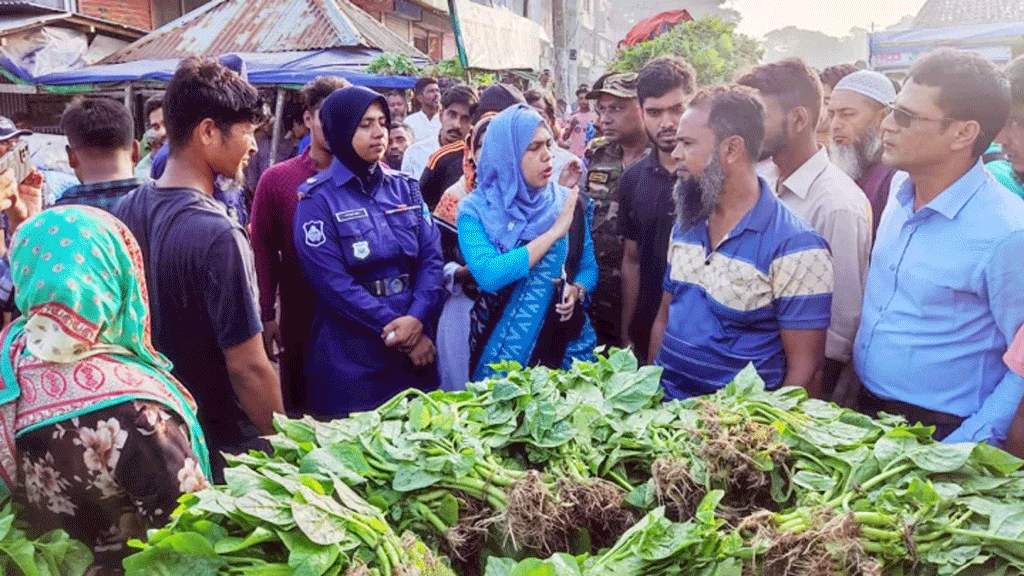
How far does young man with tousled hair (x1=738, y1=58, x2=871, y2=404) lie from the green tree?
5.11 metres

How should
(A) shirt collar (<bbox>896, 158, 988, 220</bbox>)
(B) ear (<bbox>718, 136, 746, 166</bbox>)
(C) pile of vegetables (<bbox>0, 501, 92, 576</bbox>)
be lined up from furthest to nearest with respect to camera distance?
1. (B) ear (<bbox>718, 136, 746, 166</bbox>)
2. (A) shirt collar (<bbox>896, 158, 988, 220</bbox>)
3. (C) pile of vegetables (<bbox>0, 501, 92, 576</bbox>)

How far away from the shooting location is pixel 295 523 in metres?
1.44

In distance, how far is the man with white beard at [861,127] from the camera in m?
3.77

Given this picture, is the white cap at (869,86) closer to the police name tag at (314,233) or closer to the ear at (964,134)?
the ear at (964,134)

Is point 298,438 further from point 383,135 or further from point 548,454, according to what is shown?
point 383,135

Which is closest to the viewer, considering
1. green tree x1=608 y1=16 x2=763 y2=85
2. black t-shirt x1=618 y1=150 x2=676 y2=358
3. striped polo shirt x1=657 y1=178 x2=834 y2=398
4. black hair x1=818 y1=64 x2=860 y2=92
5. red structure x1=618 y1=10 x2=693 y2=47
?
striped polo shirt x1=657 y1=178 x2=834 y2=398

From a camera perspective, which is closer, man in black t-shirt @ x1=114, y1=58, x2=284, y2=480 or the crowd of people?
the crowd of people

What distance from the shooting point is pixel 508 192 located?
3396mm

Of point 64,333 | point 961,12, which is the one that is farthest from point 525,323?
point 961,12

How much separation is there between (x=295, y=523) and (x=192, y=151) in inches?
60.6

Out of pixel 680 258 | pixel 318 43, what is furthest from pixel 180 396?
pixel 318 43

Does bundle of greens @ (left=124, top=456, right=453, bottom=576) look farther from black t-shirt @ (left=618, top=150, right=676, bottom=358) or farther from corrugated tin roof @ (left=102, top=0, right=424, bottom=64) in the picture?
corrugated tin roof @ (left=102, top=0, right=424, bottom=64)

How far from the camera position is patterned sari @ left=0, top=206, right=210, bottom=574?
1.66m

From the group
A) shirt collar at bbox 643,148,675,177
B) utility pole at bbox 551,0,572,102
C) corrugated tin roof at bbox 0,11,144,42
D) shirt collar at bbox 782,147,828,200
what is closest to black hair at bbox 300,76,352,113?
shirt collar at bbox 643,148,675,177
